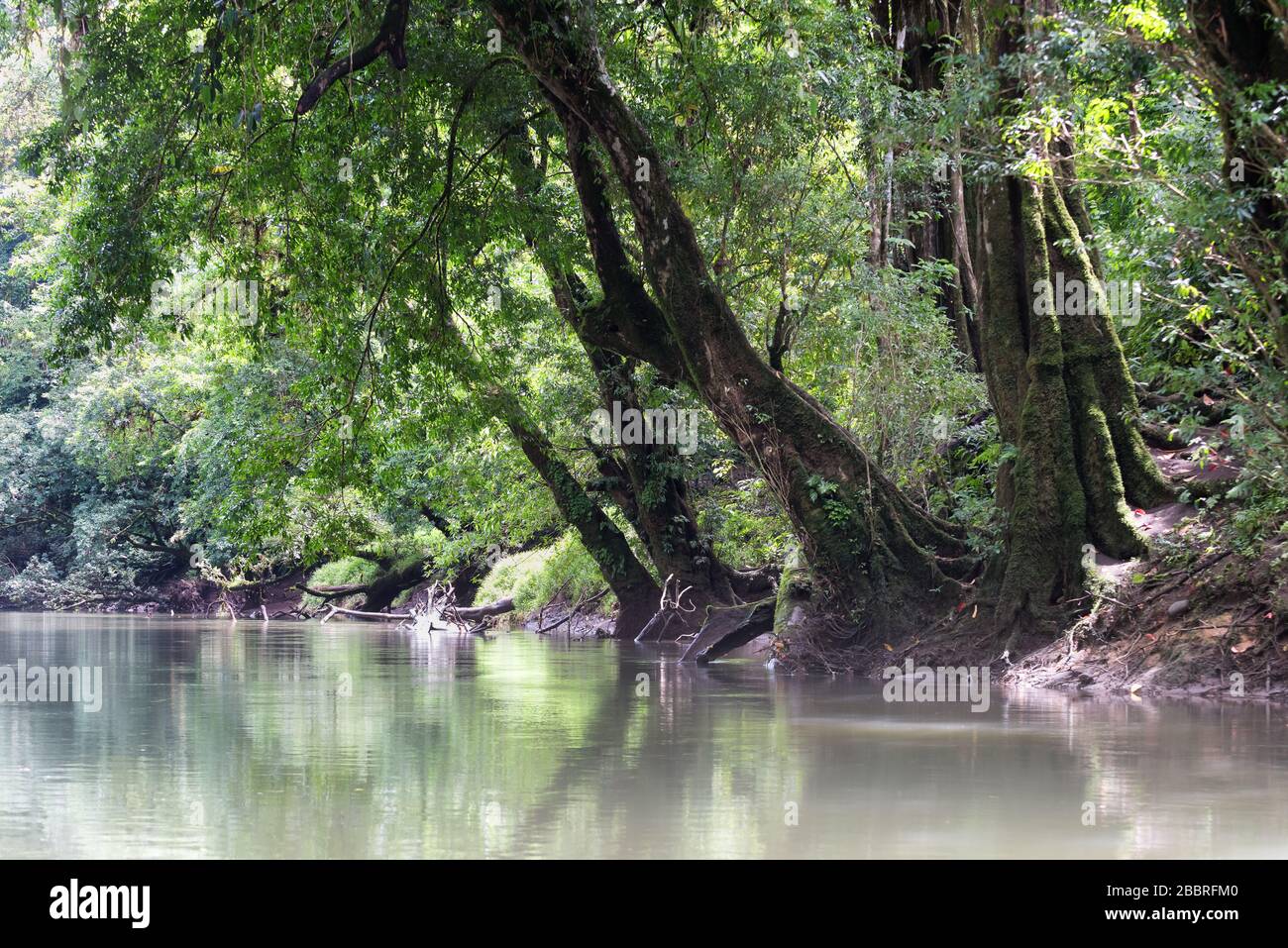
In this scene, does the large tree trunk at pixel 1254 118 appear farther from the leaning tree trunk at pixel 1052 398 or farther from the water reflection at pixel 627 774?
the water reflection at pixel 627 774

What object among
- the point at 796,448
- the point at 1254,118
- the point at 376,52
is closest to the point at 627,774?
the point at 1254,118

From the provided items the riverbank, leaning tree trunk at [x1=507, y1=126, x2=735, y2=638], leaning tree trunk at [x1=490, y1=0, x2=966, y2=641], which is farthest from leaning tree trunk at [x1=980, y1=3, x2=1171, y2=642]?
leaning tree trunk at [x1=507, y1=126, x2=735, y2=638]

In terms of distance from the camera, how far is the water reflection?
215 inches

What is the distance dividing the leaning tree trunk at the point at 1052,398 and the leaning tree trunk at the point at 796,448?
1.20 m

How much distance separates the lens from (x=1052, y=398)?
44.4ft

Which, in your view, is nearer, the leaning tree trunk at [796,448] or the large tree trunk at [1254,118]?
the large tree trunk at [1254,118]

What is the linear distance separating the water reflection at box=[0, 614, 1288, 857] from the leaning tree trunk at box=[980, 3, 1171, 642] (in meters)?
2.04

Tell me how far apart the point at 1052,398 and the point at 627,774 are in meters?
7.90

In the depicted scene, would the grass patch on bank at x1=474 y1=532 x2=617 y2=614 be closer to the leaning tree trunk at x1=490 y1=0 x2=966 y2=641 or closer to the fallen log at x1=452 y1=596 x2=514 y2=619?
the fallen log at x1=452 y1=596 x2=514 y2=619

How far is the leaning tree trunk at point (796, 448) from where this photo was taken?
46.3ft

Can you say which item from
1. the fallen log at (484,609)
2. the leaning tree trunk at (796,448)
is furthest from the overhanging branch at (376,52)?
the fallen log at (484,609)

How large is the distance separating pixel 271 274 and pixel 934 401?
26.8 feet

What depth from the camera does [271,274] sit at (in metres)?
16.5

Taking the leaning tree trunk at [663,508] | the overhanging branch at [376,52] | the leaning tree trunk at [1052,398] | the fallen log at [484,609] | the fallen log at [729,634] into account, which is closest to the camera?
the overhanging branch at [376,52]
